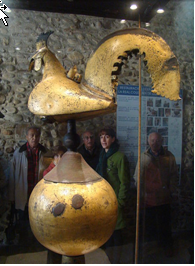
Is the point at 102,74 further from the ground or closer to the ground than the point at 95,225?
further from the ground

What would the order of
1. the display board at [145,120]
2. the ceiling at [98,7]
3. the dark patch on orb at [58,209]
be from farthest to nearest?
1. the display board at [145,120]
2. the ceiling at [98,7]
3. the dark patch on orb at [58,209]

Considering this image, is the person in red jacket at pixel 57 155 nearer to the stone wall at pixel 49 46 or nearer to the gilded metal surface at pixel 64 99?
the stone wall at pixel 49 46

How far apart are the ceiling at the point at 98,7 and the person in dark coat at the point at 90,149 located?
705 millimetres

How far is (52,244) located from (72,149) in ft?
1.26

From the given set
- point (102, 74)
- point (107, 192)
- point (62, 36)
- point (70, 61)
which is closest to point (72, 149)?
point (107, 192)

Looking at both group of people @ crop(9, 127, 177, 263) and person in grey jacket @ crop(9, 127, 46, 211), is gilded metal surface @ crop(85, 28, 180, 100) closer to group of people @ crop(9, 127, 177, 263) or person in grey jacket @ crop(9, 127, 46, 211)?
group of people @ crop(9, 127, 177, 263)

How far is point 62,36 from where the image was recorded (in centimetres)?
128

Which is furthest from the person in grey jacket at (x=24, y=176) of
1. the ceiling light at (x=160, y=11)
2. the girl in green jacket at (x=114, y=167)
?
the ceiling light at (x=160, y=11)

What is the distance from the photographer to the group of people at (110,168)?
3.99ft

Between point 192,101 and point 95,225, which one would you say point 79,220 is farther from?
point 192,101

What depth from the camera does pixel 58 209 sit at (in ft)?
2.53

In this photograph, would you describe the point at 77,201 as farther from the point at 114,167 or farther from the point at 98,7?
the point at 98,7

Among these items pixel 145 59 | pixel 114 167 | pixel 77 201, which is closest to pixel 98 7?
pixel 145 59

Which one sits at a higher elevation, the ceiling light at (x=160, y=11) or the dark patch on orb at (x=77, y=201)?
the ceiling light at (x=160, y=11)
